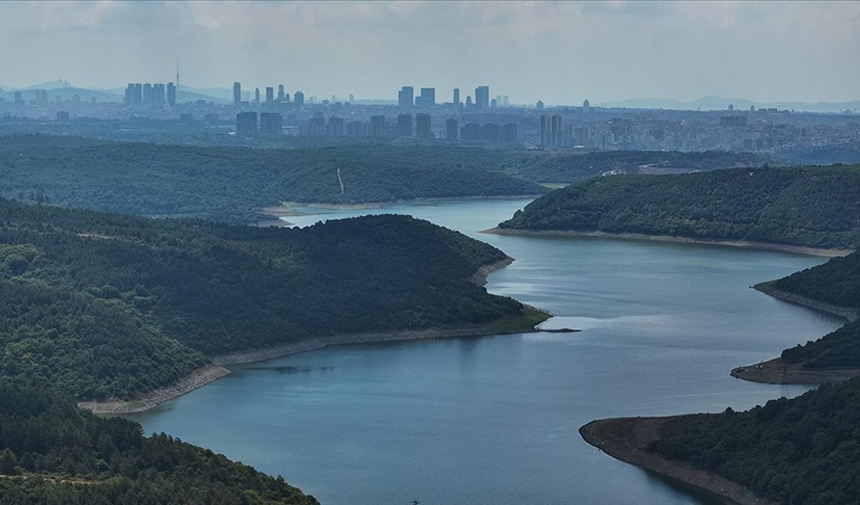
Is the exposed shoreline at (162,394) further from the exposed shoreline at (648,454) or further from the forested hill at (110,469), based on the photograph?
the exposed shoreline at (648,454)

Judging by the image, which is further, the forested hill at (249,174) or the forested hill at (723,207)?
the forested hill at (249,174)

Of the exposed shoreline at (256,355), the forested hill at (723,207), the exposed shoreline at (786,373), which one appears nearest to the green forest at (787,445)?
the exposed shoreline at (786,373)

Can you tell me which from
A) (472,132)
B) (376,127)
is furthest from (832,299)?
(376,127)

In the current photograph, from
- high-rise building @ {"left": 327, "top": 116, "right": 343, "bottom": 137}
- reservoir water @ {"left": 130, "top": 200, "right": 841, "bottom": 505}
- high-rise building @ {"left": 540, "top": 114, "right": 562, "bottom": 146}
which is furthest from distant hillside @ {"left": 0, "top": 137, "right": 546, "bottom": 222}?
high-rise building @ {"left": 327, "top": 116, "right": 343, "bottom": 137}

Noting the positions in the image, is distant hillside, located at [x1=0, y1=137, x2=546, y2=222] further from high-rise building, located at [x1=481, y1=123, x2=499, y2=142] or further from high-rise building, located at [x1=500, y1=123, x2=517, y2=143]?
high-rise building, located at [x1=500, y1=123, x2=517, y2=143]

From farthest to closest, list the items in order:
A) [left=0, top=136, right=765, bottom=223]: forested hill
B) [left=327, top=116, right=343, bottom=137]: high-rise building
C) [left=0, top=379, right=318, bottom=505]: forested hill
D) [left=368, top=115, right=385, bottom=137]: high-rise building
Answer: [left=327, top=116, right=343, bottom=137]: high-rise building
[left=368, top=115, right=385, bottom=137]: high-rise building
[left=0, top=136, right=765, bottom=223]: forested hill
[left=0, top=379, right=318, bottom=505]: forested hill

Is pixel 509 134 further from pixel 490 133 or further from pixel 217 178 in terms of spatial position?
pixel 217 178
